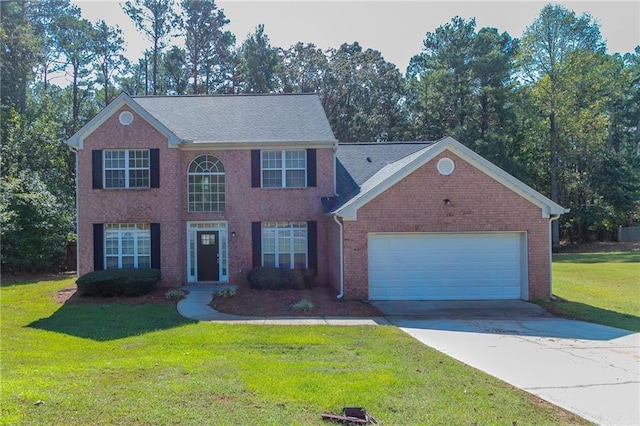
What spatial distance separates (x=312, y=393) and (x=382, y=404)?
0.90 m

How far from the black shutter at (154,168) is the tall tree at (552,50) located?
3177cm

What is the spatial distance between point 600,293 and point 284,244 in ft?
36.8

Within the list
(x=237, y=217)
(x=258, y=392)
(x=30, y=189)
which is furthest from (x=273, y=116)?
(x=258, y=392)

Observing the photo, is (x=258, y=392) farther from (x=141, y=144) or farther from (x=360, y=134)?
(x=360, y=134)

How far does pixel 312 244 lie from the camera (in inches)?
671

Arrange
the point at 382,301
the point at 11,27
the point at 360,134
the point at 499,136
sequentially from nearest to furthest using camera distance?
the point at 382,301
the point at 11,27
the point at 499,136
the point at 360,134

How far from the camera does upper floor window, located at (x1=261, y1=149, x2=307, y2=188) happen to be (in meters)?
17.3

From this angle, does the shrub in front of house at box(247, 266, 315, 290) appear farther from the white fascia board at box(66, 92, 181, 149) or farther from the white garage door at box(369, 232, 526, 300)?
the white fascia board at box(66, 92, 181, 149)

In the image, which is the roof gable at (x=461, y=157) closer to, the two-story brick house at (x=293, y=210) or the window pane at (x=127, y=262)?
the two-story brick house at (x=293, y=210)

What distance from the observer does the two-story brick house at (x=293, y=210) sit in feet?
46.7

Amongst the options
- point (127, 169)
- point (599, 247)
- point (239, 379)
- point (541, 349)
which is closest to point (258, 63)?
point (127, 169)

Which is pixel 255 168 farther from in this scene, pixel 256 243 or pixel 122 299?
pixel 122 299

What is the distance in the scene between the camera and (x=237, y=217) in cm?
A: 1722

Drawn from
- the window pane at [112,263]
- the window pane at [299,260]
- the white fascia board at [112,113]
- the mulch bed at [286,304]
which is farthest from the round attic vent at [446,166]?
the window pane at [112,263]
